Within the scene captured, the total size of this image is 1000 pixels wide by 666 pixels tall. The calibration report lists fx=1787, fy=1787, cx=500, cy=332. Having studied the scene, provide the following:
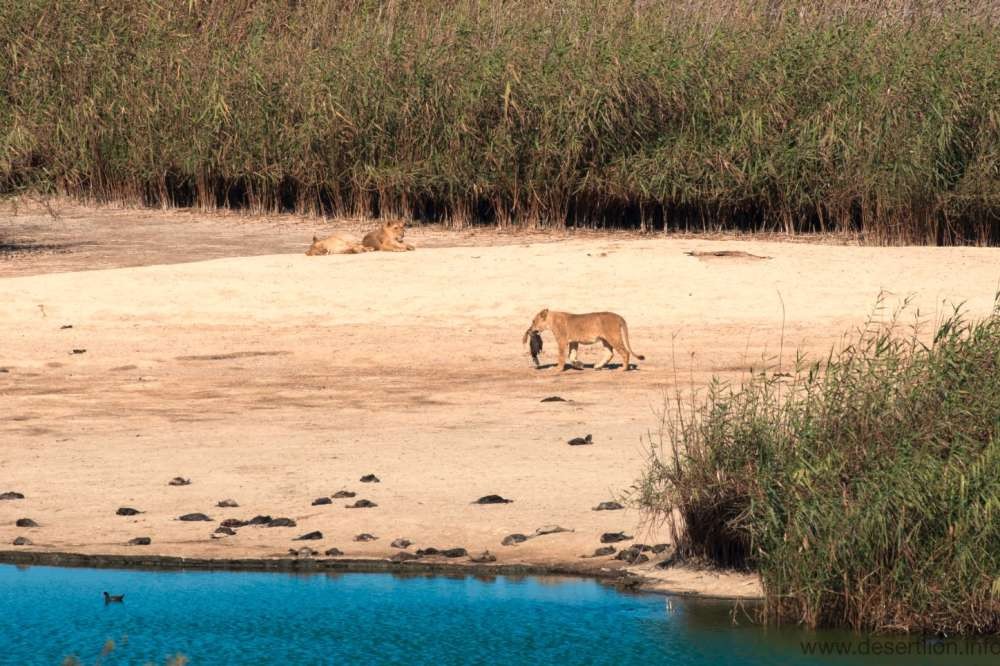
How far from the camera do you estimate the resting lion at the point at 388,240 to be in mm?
19250

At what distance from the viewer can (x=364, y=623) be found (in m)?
8.27

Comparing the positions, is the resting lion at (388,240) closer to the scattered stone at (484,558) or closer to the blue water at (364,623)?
the scattered stone at (484,558)

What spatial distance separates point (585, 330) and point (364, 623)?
6.55 m

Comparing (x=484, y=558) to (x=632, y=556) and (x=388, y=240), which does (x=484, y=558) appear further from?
(x=388, y=240)

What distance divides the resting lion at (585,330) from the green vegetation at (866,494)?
18.4 ft

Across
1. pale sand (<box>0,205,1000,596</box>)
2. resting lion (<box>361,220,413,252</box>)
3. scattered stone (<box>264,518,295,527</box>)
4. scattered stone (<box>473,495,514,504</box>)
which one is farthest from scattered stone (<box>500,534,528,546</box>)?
resting lion (<box>361,220,413,252</box>)

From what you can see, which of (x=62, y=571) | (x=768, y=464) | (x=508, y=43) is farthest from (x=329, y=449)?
(x=508, y=43)

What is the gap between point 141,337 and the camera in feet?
51.3

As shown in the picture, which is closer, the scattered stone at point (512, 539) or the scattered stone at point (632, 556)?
the scattered stone at point (632, 556)

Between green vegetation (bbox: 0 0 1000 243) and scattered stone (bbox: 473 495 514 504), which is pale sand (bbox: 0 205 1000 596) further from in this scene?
green vegetation (bbox: 0 0 1000 243)

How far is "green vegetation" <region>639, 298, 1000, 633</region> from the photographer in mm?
7633

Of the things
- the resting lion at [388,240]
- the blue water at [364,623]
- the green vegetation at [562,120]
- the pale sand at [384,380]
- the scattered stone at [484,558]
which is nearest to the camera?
the blue water at [364,623]

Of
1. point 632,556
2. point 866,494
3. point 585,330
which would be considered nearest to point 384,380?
point 585,330

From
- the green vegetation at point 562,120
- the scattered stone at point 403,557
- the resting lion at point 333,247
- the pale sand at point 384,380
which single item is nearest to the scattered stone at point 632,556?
the pale sand at point 384,380
